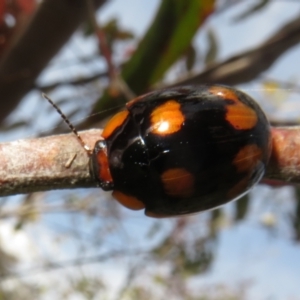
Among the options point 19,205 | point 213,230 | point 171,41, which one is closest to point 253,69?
point 171,41

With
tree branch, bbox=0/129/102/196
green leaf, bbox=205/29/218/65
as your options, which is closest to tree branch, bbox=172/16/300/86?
green leaf, bbox=205/29/218/65

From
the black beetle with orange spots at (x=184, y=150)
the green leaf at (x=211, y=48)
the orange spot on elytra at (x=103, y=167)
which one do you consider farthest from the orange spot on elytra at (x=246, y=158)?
the green leaf at (x=211, y=48)

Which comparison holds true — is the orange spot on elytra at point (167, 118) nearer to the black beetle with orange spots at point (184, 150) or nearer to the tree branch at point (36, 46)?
the black beetle with orange spots at point (184, 150)

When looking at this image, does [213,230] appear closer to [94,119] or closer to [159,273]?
Answer: [159,273]

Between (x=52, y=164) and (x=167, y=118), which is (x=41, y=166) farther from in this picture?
(x=167, y=118)

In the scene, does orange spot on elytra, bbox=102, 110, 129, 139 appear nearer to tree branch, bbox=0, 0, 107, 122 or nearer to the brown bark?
the brown bark
